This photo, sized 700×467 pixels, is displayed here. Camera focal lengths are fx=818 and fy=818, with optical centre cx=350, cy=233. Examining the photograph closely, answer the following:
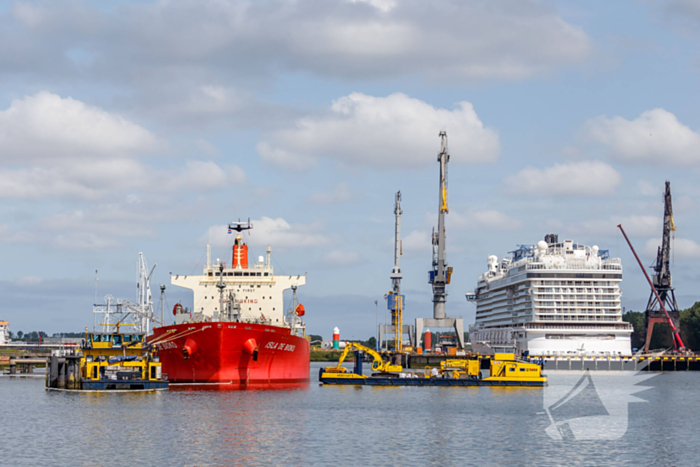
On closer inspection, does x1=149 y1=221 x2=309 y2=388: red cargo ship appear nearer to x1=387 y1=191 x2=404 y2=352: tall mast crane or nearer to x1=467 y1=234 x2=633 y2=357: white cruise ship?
x1=467 y1=234 x2=633 y2=357: white cruise ship

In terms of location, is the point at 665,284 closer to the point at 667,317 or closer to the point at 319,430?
the point at 667,317

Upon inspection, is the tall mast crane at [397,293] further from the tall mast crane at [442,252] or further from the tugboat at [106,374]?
the tugboat at [106,374]

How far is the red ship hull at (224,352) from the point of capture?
2736 inches

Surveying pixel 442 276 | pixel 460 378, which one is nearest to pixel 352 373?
pixel 460 378

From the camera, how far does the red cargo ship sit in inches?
2761

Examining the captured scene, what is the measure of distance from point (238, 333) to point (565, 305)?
84.1 m

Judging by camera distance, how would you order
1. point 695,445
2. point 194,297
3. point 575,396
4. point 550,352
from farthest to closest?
point 550,352, point 194,297, point 575,396, point 695,445

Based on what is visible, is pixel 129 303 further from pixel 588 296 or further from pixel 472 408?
pixel 472 408

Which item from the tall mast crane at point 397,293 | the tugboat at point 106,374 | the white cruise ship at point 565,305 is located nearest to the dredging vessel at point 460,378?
the tugboat at point 106,374

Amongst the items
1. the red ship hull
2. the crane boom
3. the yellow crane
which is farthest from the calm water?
the crane boom

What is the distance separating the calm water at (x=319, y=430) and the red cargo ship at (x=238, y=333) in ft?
10.8

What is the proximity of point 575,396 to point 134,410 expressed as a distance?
41601mm

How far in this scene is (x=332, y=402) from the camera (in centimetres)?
6431

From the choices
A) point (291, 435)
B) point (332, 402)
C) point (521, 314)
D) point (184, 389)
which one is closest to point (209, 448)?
point (291, 435)
